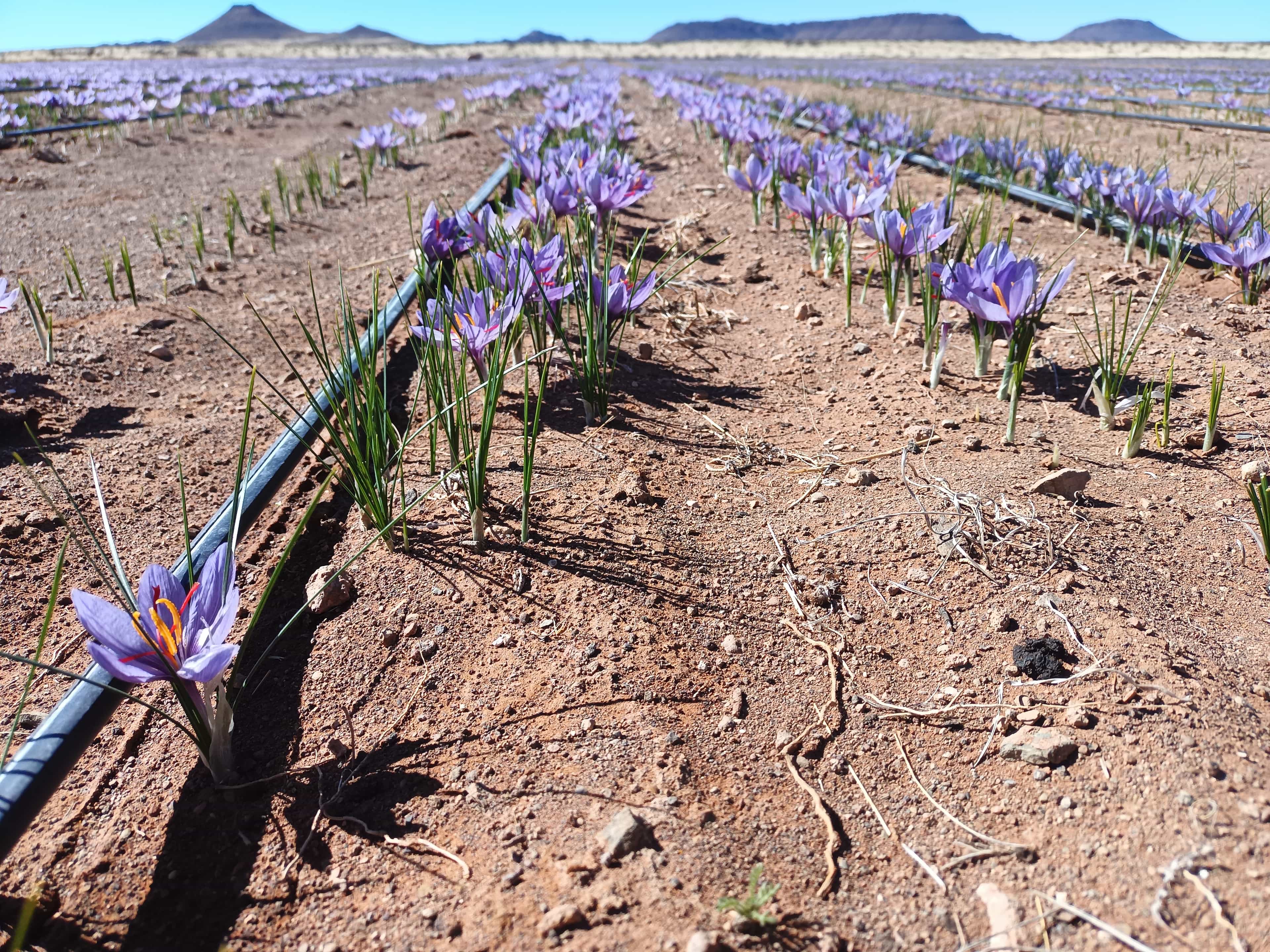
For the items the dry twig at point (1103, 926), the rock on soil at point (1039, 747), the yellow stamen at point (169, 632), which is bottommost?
the dry twig at point (1103, 926)

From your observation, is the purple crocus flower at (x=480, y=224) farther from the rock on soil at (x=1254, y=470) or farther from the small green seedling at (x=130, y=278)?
the rock on soil at (x=1254, y=470)

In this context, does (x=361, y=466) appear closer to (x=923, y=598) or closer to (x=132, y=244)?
(x=923, y=598)

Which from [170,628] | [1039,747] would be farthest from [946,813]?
[170,628]

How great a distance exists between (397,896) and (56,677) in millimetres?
888

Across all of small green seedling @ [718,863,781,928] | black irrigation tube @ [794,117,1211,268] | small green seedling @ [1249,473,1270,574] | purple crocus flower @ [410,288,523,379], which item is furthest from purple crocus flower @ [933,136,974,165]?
small green seedling @ [718,863,781,928]

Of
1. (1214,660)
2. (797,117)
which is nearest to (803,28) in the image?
(797,117)

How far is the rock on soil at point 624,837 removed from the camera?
43.2 inches

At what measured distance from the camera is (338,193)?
562cm

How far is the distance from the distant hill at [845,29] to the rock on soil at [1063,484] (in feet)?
491

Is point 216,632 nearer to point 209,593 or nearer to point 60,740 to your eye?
point 209,593

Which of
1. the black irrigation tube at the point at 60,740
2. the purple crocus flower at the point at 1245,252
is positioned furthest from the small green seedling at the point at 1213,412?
the black irrigation tube at the point at 60,740

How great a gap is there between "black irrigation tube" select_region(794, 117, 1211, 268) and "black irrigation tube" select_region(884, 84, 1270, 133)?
3.09 meters

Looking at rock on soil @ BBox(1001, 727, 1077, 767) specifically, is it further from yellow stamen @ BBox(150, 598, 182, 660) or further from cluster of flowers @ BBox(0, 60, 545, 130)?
cluster of flowers @ BBox(0, 60, 545, 130)

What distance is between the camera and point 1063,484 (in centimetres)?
187
